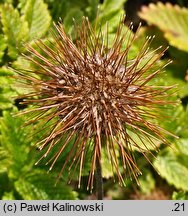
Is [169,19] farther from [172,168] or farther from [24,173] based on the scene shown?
[24,173]

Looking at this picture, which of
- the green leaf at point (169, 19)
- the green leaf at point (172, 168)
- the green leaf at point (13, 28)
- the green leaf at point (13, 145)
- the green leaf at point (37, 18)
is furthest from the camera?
the green leaf at point (169, 19)

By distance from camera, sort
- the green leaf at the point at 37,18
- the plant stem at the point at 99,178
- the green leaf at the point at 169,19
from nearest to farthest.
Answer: the plant stem at the point at 99,178
the green leaf at the point at 37,18
the green leaf at the point at 169,19

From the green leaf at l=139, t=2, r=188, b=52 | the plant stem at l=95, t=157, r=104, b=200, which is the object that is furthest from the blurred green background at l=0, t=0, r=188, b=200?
the plant stem at l=95, t=157, r=104, b=200

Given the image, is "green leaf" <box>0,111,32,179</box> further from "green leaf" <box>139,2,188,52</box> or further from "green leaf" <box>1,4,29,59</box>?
"green leaf" <box>139,2,188,52</box>

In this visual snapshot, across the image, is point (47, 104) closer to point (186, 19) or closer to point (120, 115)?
point (120, 115)

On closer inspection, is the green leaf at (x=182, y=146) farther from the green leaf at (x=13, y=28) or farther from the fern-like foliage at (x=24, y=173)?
the green leaf at (x=13, y=28)

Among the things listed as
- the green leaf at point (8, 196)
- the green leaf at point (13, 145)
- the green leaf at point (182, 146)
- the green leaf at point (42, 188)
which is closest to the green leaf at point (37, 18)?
the green leaf at point (13, 145)
